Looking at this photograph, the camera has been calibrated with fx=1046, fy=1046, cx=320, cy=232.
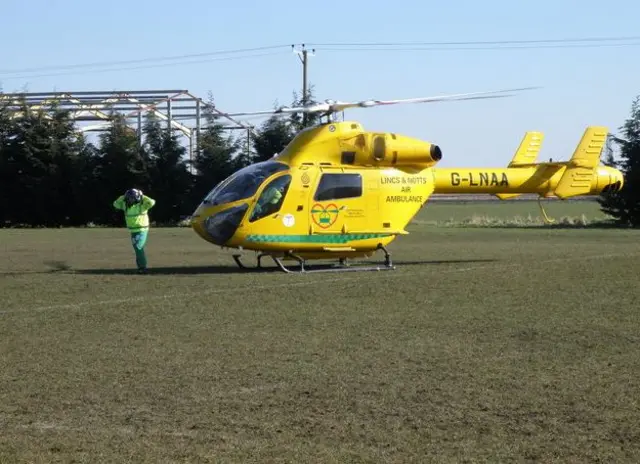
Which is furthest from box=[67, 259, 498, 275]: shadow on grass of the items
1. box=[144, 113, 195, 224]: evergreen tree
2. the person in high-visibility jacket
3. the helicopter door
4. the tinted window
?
box=[144, 113, 195, 224]: evergreen tree

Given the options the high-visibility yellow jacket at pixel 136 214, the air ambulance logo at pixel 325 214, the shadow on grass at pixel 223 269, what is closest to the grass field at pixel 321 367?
the shadow on grass at pixel 223 269

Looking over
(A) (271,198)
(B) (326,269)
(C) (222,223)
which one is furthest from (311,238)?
(C) (222,223)

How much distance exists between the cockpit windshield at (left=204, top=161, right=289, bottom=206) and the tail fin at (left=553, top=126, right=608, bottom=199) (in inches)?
299

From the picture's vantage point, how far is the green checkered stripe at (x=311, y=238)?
66.2ft

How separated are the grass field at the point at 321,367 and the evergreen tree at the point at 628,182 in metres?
28.2

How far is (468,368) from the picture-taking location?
32.7 feet

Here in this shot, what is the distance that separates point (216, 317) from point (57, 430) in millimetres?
6187

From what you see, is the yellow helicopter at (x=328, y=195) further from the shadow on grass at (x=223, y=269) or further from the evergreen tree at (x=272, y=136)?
the evergreen tree at (x=272, y=136)

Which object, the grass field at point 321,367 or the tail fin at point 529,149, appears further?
the tail fin at point 529,149

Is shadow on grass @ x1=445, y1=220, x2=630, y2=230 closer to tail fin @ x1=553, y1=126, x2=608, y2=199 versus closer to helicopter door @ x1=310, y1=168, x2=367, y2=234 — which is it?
tail fin @ x1=553, y1=126, x2=608, y2=199

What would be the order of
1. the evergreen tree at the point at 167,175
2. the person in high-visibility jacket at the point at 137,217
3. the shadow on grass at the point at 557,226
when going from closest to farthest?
1. the person in high-visibility jacket at the point at 137,217
2. the shadow on grass at the point at 557,226
3. the evergreen tree at the point at 167,175

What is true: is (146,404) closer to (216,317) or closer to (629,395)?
(629,395)

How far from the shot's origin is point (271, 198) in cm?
2017

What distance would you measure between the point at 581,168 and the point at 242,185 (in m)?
8.89
